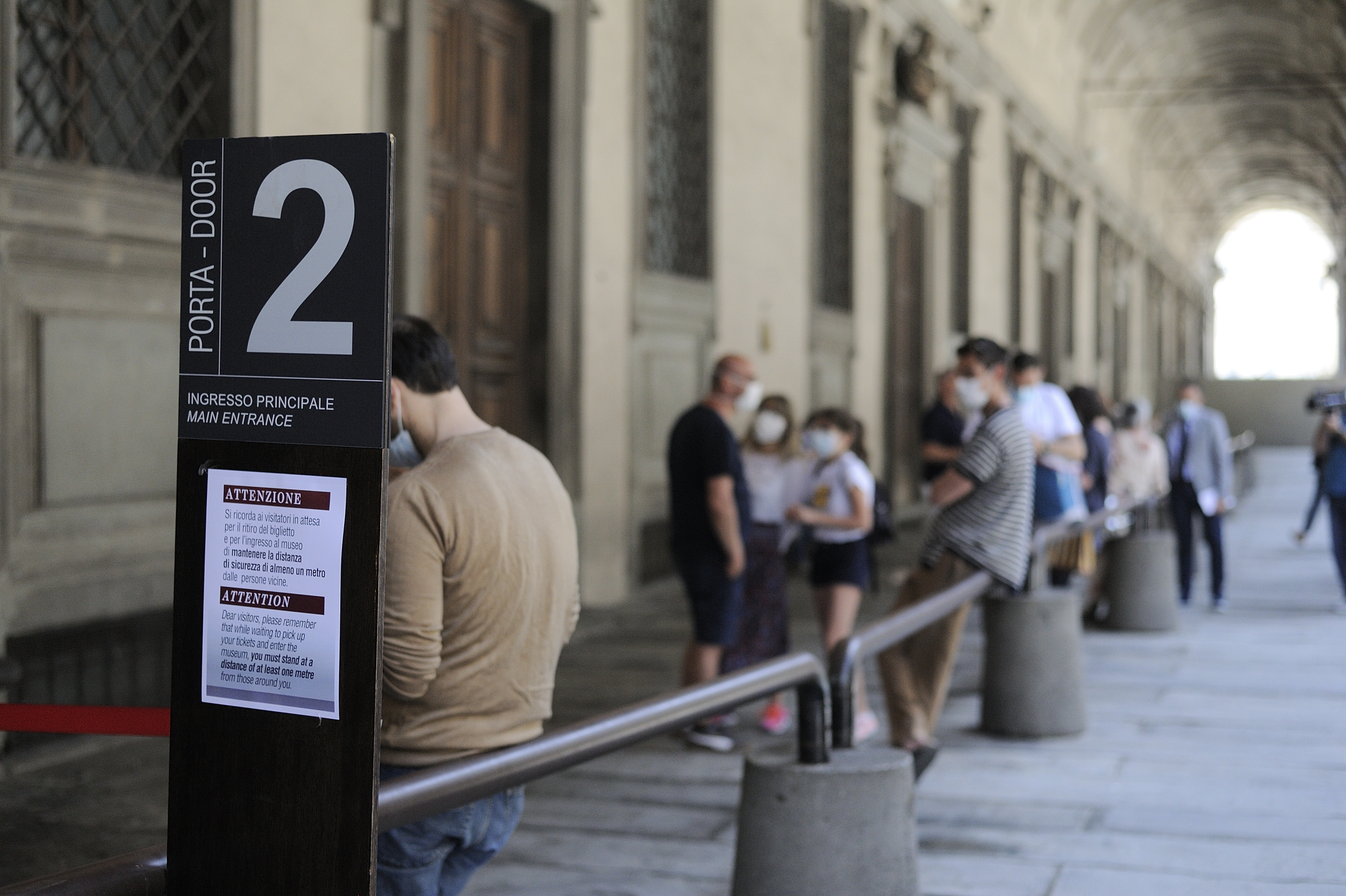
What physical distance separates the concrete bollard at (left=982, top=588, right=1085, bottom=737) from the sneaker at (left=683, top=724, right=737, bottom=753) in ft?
3.83

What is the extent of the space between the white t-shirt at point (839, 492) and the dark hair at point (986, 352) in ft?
2.47

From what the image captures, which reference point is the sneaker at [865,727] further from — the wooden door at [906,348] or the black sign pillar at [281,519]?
the wooden door at [906,348]

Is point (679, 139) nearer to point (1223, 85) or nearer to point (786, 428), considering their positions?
point (786, 428)

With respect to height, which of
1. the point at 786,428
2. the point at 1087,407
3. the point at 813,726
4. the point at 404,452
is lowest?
the point at 813,726

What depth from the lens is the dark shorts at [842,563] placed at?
6.47 meters

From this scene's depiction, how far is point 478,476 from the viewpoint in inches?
106

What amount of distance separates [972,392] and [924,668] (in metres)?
1.11

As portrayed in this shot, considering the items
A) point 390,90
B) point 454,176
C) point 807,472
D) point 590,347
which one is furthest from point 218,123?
point 590,347

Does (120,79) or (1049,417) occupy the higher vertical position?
(120,79)

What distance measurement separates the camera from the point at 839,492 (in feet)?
21.4

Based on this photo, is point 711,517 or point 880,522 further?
point 880,522

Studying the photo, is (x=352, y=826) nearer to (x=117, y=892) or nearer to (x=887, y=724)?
(x=117, y=892)

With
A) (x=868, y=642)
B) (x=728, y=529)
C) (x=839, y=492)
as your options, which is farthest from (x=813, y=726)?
(x=839, y=492)

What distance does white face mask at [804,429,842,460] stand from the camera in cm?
669
